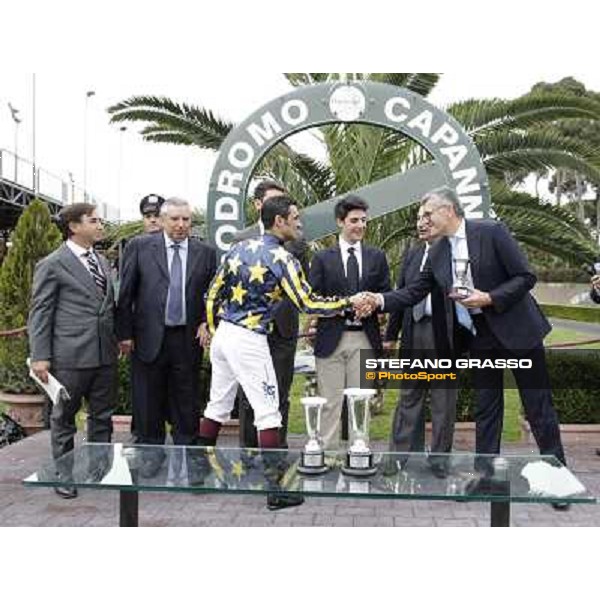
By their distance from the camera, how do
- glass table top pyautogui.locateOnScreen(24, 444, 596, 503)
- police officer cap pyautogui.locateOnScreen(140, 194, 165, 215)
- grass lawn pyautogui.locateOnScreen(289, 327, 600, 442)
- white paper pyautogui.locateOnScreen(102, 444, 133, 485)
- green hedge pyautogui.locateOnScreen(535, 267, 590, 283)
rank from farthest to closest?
1. green hedge pyautogui.locateOnScreen(535, 267, 590, 283)
2. grass lawn pyautogui.locateOnScreen(289, 327, 600, 442)
3. police officer cap pyautogui.locateOnScreen(140, 194, 165, 215)
4. white paper pyautogui.locateOnScreen(102, 444, 133, 485)
5. glass table top pyautogui.locateOnScreen(24, 444, 596, 503)

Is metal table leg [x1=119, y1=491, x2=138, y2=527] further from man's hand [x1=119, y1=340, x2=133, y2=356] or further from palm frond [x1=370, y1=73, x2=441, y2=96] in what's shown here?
palm frond [x1=370, y1=73, x2=441, y2=96]

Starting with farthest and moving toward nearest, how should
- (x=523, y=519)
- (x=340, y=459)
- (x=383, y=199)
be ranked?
(x=383, y=199)
(x=523, y=519)
(x=340, y=459)

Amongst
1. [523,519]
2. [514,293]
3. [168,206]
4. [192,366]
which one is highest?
[168,206]

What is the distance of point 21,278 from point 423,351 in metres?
3.72

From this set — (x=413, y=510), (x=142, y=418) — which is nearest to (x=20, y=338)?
(x=142, y=418)

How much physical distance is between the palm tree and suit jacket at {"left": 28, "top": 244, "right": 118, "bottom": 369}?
11.4 ft

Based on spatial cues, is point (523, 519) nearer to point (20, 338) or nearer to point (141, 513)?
point (141, 513)

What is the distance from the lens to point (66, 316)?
4.82 m

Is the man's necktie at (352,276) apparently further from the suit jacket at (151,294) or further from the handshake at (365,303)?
the suit jacket at (151,294)

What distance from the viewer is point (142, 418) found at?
5.13 m

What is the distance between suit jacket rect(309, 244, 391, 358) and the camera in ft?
16.8

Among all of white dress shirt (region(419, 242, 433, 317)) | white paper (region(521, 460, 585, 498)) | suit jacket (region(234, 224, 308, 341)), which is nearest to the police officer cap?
suit jacket (region(234, 224, 308, 341))

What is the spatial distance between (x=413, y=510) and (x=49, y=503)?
2.12 m

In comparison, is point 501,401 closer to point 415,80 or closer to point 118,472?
point 118,472
